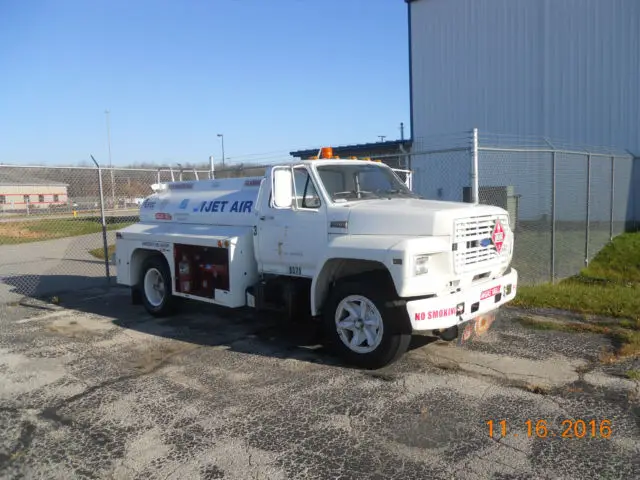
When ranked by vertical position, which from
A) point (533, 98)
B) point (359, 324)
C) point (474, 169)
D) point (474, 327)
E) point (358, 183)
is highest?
point (533, 98)

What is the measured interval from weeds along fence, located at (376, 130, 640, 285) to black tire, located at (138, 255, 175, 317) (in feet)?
13.1

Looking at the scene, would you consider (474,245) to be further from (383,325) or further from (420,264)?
(383,325)

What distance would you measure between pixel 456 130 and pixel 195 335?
16489 mm

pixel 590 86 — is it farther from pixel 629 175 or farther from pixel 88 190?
pixel 88 190

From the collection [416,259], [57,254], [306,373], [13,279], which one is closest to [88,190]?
[13,279]

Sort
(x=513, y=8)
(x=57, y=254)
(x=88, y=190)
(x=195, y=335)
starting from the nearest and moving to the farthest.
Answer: (x=195, y=335), (x=88, y=190), (x=57, y=254), (x=513, y=8)

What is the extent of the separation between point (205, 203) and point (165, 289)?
4.82 ft

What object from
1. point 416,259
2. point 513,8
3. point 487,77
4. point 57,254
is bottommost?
point 57,254

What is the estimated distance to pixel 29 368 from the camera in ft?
19.6

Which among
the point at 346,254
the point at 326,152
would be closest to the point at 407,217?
the point at 346,254

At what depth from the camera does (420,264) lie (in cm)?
511

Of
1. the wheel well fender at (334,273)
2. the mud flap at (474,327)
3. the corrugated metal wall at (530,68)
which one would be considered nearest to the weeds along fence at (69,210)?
the wheel well fender at (334,273)

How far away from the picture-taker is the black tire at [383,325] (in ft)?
17.3

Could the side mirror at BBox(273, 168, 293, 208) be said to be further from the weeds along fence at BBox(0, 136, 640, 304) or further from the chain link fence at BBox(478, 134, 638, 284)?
the chain link fence at BBox(478, 134, 638, 284)
